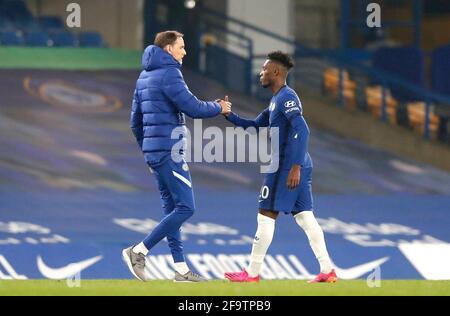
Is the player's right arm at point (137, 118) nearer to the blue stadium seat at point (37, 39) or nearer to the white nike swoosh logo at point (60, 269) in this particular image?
the white nike swoosh logo at point (60, 269)

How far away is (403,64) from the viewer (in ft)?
75.8

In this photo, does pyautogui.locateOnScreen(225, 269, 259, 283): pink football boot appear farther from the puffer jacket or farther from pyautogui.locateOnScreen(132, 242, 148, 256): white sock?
the puffer jacket

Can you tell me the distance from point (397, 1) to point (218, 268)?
1218cm

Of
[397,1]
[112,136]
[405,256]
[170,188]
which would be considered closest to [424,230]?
[405,256]

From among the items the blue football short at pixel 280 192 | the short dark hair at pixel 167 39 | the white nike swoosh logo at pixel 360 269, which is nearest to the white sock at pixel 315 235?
the blue football short at pixel 280 192

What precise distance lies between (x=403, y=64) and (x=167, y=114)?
12542 millimetres

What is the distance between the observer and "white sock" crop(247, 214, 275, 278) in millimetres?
11203

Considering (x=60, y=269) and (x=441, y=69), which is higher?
(x=60, y=269)

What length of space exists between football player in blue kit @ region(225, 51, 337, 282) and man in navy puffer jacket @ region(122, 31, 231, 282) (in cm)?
44

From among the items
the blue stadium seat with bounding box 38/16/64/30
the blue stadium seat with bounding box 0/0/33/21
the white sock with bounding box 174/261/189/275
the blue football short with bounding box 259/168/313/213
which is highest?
the blue football short with bounding box 259/168/313/213

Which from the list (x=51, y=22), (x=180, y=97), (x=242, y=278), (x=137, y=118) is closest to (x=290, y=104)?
(x=180, y=97)

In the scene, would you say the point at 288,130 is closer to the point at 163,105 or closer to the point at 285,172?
the point at 285,172

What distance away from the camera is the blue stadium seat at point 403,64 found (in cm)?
2281

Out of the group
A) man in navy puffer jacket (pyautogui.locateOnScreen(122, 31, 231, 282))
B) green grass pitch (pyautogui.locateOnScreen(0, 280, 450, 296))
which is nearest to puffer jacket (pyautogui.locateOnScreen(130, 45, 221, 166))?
man in navy puffer jacket (pyautogui.locateOnScreen(122, 31, 231, 282))
